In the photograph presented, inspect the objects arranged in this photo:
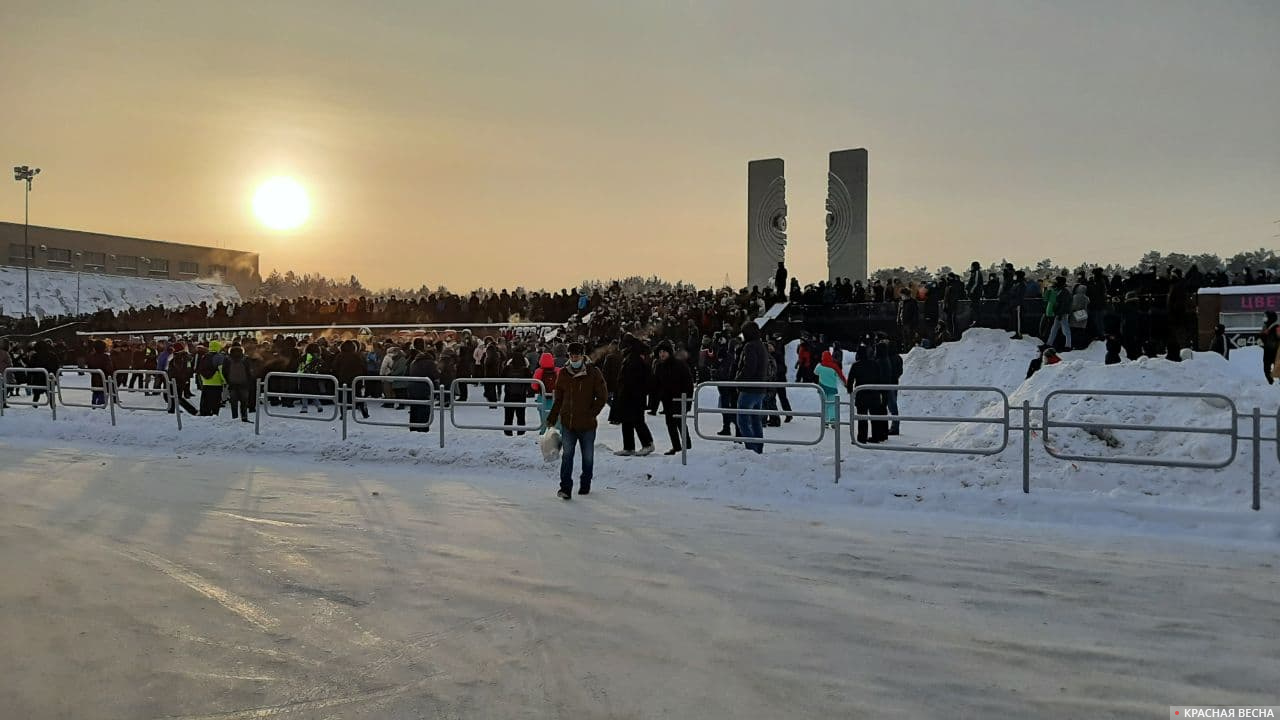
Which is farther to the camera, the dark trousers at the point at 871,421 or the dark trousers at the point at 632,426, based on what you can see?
the dark trousers at the point at 871,421

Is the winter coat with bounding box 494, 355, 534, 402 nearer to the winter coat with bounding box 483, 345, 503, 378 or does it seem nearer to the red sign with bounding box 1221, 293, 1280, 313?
the winter coat with bounding box 483, 345, 503, 378

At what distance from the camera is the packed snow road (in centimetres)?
479

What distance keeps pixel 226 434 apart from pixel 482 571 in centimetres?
Result: 1187

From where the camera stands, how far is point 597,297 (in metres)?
37.1

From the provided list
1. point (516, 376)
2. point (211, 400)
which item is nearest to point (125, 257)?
point (211, 400)

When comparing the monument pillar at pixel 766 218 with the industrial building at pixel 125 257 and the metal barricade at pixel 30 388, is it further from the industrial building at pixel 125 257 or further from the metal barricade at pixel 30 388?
the industrial building at pixel 125 257

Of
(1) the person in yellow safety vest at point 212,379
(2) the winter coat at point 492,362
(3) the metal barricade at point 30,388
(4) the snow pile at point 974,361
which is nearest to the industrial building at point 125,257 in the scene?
(3) the metal barricade at point 30,388

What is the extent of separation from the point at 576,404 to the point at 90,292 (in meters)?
109

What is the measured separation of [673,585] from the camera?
22.9 feet

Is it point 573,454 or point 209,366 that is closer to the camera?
point 573,454

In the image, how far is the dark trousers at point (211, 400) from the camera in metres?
19.9

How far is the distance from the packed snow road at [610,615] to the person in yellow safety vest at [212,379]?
9.65 metres

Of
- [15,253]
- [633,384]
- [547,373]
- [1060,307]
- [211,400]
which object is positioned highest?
[15,253]

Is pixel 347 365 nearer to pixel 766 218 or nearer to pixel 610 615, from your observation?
pixel 610 615
